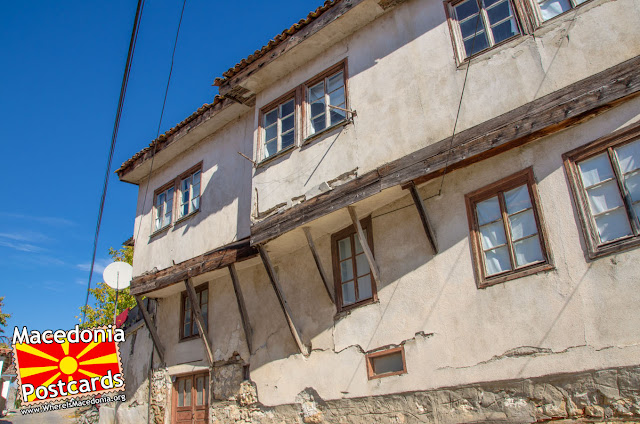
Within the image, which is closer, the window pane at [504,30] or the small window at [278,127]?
the window pane at [504,30]

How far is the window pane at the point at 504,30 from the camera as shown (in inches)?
273

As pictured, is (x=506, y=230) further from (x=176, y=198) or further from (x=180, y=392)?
(x=176, y=198)

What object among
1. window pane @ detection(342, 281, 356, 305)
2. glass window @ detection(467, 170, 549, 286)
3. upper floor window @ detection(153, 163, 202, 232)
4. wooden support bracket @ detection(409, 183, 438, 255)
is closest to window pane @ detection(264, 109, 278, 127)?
upper floor window @ detection(153, 163, 202, 232)

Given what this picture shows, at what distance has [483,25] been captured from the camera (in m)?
7.26

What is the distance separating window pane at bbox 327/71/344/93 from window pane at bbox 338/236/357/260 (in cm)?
270

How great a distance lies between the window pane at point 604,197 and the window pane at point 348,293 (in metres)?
3.85

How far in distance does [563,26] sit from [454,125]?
1.78 metres

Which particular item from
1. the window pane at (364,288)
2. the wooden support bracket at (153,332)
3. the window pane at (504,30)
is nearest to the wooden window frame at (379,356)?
the window pane at (364,288)

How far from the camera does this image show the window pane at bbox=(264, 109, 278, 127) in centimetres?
998

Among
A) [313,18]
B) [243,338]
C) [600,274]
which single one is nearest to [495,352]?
[600,274]

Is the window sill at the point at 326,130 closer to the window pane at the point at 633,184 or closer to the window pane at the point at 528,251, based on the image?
the window pane at the point at 528,251

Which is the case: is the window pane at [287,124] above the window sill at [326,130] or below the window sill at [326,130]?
above

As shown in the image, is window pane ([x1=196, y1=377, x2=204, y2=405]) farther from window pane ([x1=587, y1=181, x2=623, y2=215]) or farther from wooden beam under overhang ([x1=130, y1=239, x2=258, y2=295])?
window pane ([x1=587, y1=181, x2=623, y2=215])

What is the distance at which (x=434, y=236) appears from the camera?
23.6 feet
